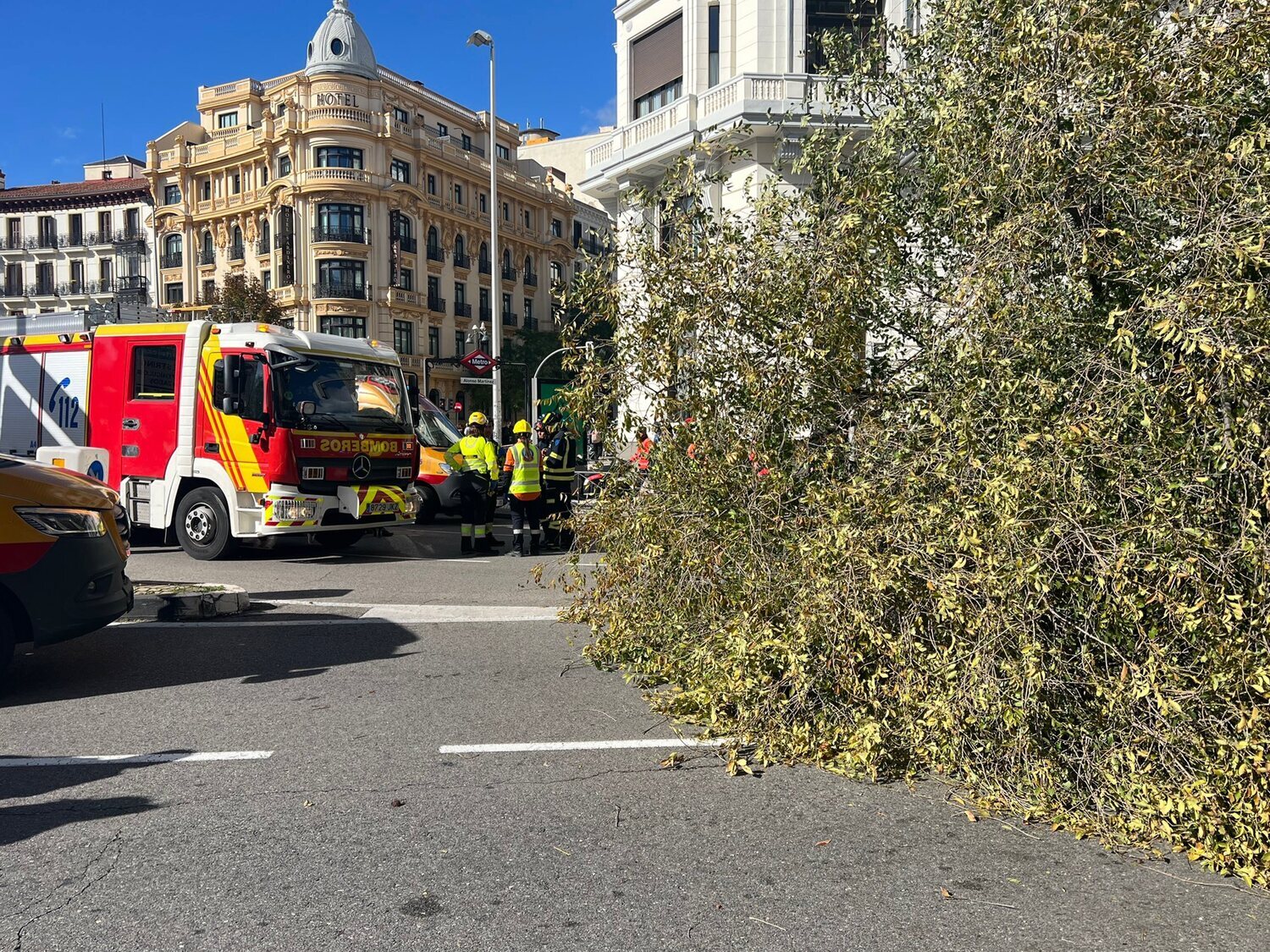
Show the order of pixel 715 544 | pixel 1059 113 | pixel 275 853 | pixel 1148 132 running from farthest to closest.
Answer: pixel 715 544, pixel 1059 113, pixel 1148 132, pixel 275 853

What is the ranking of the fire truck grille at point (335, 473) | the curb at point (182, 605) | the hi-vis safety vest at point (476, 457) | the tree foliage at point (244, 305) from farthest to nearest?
1. the tree foliage at point (244, 305)
2. the hi-vis safety vest at point (476, 457)
3. the fire truck grille at point (335, 473)
4. the curb at point (182, 605)

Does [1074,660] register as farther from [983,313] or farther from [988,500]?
[983,313]

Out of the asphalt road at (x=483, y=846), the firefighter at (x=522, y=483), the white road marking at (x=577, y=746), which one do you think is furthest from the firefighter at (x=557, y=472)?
the white road marking at (x=577, y=746)

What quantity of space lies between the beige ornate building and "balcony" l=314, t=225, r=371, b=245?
0.07 m

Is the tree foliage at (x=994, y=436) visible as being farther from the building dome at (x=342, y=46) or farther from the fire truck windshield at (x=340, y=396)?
the building dome at (x=342, y=46)

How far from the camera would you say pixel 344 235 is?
156 ft

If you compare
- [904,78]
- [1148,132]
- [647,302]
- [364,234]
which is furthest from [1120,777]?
[364,234]

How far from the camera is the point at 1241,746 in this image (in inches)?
135

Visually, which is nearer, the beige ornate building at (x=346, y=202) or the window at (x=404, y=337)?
the beige ornate building at (x=346, y=202)

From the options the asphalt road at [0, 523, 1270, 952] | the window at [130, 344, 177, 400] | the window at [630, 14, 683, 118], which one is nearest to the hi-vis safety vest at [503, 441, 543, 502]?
the window at [130, 344, 177, 400]

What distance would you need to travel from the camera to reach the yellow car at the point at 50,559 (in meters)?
5.68

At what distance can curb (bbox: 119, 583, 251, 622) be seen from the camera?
800cm

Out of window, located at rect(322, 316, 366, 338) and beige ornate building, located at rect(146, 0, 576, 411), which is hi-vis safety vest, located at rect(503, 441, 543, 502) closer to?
beige ornate building, located at rect(146, 0, 576, 411)

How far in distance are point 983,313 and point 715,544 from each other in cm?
185
